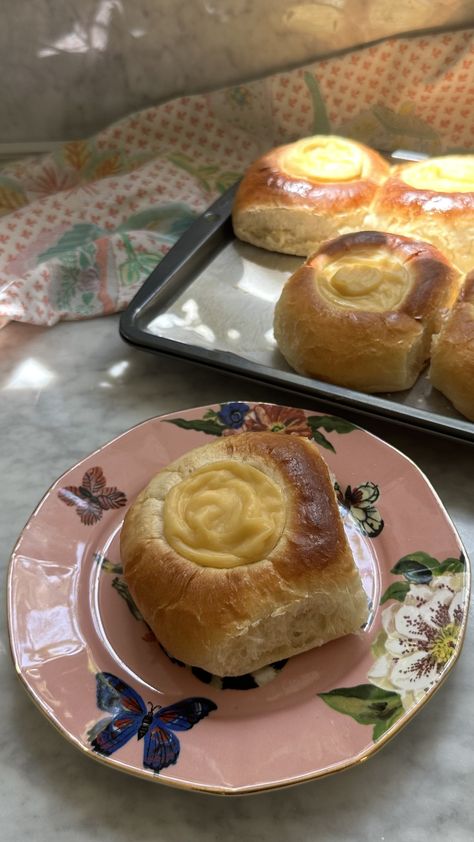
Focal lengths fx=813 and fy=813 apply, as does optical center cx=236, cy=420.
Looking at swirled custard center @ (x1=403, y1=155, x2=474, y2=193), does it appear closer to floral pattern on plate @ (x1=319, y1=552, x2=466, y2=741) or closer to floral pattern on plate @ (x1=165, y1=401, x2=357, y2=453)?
floral pattern on plate @ (x1=165, y1=401, x2=357, y2=453)

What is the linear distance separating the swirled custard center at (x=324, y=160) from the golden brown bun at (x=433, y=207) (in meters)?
0.08

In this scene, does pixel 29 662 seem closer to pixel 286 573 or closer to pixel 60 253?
pixel 286 573

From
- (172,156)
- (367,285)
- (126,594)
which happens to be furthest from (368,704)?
(172,156)

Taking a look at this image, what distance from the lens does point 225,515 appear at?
3.23 ft

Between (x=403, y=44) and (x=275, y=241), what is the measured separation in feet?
1.63

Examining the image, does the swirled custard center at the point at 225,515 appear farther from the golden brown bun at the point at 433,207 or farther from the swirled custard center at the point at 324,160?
the swirled custard center at the point at 324,160

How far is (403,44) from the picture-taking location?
168cm

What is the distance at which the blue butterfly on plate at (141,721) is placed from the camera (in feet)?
2.82

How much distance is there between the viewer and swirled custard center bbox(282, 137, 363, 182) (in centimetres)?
164

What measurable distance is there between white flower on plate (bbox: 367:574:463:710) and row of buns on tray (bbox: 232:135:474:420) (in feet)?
1.21

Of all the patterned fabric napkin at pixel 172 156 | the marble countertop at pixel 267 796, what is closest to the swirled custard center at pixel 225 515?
the marble countertop at pixel 267 796

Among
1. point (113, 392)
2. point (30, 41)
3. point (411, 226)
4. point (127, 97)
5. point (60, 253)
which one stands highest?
point (30, 41)

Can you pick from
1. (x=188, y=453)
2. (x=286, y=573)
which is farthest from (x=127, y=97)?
(x=286, y=573)

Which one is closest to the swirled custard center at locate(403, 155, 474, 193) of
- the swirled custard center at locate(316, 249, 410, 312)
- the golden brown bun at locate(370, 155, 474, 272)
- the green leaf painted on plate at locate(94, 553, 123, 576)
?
the golden brown bun at locate(370, 155, 474, 272)
